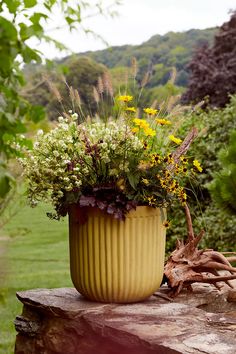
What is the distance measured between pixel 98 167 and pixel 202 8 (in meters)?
22.9

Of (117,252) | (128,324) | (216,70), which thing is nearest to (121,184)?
(117,252)

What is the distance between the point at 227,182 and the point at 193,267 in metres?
1.22

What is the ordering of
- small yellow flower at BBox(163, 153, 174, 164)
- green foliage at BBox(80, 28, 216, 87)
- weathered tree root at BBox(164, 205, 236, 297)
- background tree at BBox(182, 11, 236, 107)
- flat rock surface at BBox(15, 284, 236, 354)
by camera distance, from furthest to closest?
1. green foliage at BBox(80, 28, 216, 87)
2. background tree at BBox(182, 11, 236, 107)
3. weathered tree root at BBox(164, 205, 236, 297)
4. small yellow flower at BBox(163, 153, 174, 164)
5. flat rock surface at BBox(15, 284, 236, 354)

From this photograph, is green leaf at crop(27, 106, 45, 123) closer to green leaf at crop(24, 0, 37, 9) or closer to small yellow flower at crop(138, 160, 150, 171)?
green leaf at crop(24, 0, 37, 9)

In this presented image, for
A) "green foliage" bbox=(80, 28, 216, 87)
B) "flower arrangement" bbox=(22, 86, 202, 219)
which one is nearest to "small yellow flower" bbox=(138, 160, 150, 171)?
"flower arrangement" bbox=(22, 86, 202, 219)

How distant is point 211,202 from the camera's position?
22.3ft

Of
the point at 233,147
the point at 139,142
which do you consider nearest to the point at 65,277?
the point at 233,147

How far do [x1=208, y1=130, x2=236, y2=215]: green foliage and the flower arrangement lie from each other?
4.41ft

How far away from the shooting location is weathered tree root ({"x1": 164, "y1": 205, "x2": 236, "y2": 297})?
3.12 m

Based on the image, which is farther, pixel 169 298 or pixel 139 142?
pixel 169 298

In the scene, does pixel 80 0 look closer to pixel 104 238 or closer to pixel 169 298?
pixel 104 238

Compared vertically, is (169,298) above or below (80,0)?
below

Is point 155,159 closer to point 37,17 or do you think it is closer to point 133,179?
point 133,179

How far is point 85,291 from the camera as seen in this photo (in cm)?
291
